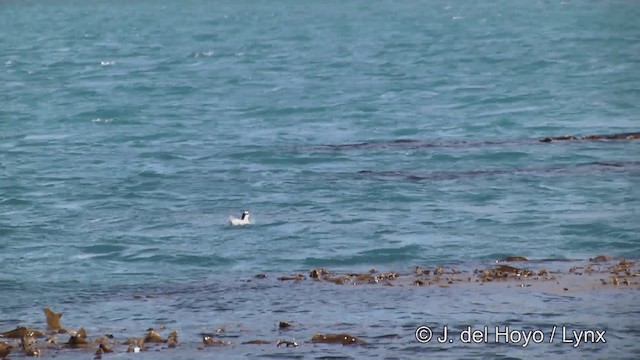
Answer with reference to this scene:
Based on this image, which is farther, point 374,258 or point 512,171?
point 512,171

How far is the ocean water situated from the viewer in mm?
18016

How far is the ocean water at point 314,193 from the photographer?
1802 cm

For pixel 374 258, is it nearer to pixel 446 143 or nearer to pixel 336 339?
pixel 336 339

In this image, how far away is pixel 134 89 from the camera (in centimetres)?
6172

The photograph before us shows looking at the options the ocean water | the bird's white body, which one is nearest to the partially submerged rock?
the ocean water

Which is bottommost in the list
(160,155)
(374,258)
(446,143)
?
(374,258)

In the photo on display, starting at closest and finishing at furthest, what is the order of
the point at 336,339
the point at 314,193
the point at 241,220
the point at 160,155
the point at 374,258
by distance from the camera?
the point at 336,339 → the point at 374,258 → the point at 241,220 → the point at 314,193 → the point at 160,155

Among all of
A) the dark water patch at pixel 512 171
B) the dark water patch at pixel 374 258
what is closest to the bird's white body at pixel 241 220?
the dark water patch at pixel 374 258

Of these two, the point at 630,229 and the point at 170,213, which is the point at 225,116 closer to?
the point at 170,213

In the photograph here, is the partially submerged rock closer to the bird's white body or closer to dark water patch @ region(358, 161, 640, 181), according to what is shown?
the bird's white body

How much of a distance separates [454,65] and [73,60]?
24313mm

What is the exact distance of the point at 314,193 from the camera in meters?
29.9

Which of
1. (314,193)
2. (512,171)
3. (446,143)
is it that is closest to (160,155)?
(446,143)

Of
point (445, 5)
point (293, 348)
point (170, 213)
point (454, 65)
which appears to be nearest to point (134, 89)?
point (454, 65)
